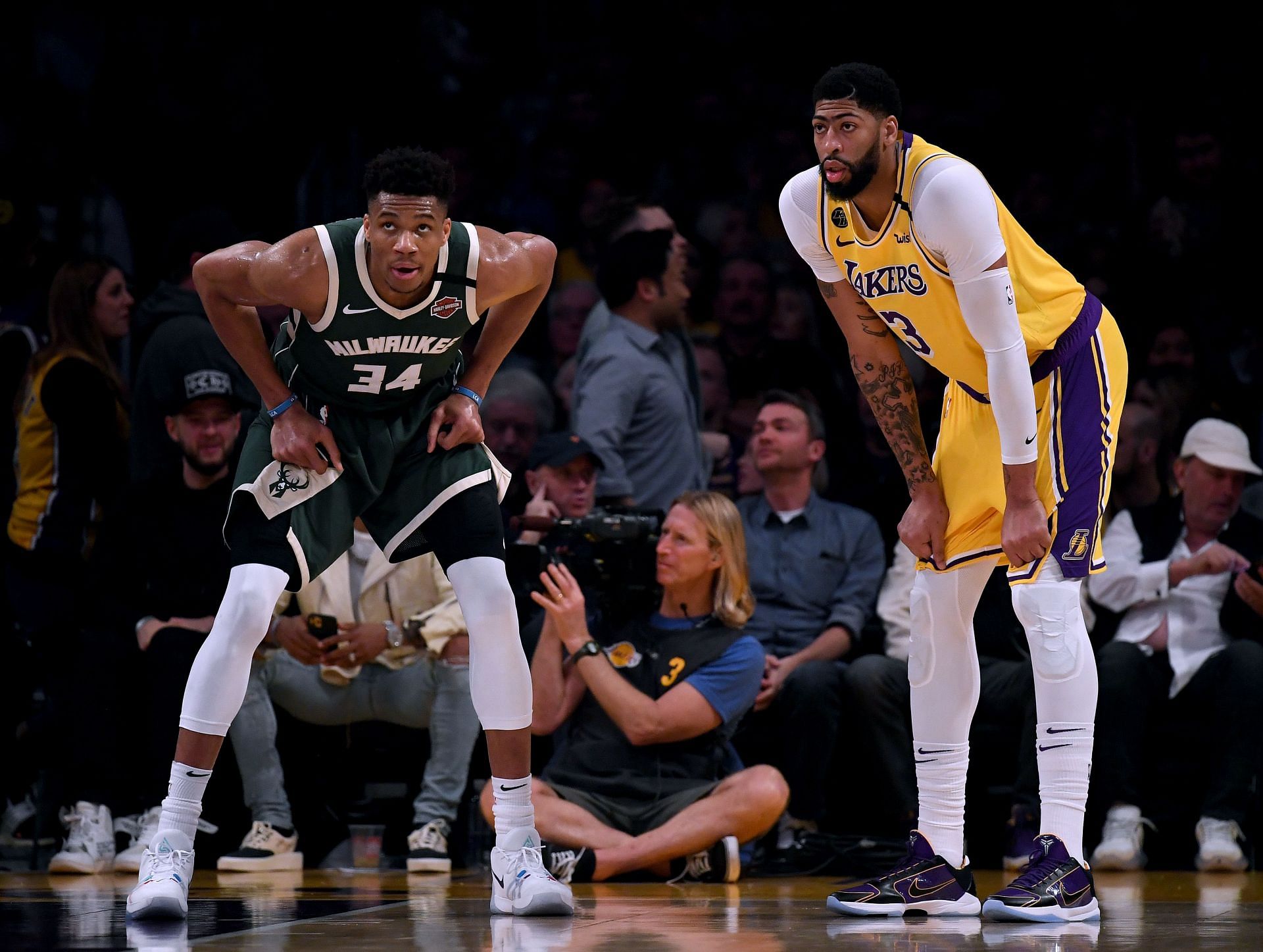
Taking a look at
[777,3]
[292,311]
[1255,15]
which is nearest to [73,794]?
[292,311]

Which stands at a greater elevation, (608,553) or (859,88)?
(859,88)

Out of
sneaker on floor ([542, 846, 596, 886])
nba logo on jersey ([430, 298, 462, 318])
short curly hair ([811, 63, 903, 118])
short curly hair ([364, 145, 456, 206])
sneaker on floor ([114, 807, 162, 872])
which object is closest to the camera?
short curly hair ([811, 63, 903, 118])

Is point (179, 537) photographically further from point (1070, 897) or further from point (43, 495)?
point (1070, 897)

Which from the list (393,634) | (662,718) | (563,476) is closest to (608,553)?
(662,718)

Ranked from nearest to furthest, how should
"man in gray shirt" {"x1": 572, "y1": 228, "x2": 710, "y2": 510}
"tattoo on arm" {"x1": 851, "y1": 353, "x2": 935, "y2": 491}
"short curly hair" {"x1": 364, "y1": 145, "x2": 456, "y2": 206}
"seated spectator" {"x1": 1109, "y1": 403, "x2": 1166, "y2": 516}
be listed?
"short curly hair" {"x1": 364, "y1": 145, "x2": 456, "y2": 206} → "tattoo on arm" {"x1": 851, "y1": 353, "x2": 935, "y2": 491} → "man in gray shirt" {"x1": 572, "y1": 228, "x2": 710, "y2": 510} → "seated spectator" {"x1": 1109, "y1": 403, "x2": 1166, "y2": 516}

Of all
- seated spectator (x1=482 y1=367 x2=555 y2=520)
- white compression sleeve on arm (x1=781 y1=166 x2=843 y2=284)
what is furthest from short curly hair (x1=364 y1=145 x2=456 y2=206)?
seated spectator (x1=482 y1=367 x2=555 y2=520)

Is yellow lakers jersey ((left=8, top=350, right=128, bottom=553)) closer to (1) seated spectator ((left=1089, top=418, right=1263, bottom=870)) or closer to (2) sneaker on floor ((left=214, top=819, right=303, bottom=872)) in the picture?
(2) sneaker on floor ((left=214, top=819, right=303, bottom=872))

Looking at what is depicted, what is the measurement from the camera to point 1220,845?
17.5 feet

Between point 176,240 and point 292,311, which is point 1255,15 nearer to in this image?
point 176,240

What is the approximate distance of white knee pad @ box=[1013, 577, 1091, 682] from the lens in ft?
12.1

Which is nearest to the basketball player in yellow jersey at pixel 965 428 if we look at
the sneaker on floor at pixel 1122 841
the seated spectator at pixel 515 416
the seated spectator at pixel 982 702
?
the seated spectator at pixel 982 702

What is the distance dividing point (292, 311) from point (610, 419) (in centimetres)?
228

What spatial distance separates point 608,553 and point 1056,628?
75.8 inches

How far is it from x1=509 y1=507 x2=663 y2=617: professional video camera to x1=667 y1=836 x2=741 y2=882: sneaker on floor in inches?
32.6
